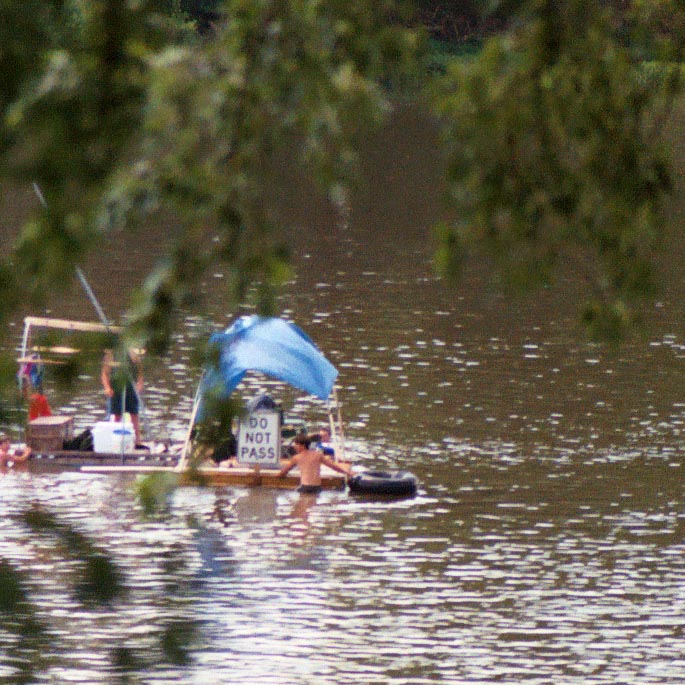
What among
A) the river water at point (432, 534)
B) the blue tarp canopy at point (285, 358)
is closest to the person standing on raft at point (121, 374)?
the river water at point (432, 534)

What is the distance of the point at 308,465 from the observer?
20469 mm

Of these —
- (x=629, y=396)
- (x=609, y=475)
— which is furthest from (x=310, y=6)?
(x=629, y=396)

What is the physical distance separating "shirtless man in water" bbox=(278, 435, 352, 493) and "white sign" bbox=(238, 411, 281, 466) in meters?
0.23

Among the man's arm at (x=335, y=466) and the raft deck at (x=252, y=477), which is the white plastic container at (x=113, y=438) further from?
the man's arm at (x=335, y=466)

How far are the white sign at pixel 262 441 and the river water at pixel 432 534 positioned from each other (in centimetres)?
54

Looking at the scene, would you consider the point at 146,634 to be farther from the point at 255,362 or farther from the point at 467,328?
the point at 467,328

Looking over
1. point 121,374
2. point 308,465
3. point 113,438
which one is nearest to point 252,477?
point 308,465

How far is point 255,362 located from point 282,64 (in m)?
15.4

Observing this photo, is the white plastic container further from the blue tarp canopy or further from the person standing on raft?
the person standing on raft

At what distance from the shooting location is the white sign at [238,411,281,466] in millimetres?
20297

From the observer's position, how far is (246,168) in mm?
4906

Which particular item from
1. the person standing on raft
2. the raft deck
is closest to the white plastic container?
the raft deck

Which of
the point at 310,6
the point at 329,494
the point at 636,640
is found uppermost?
the point at 310,6

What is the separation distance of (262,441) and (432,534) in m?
2.68
